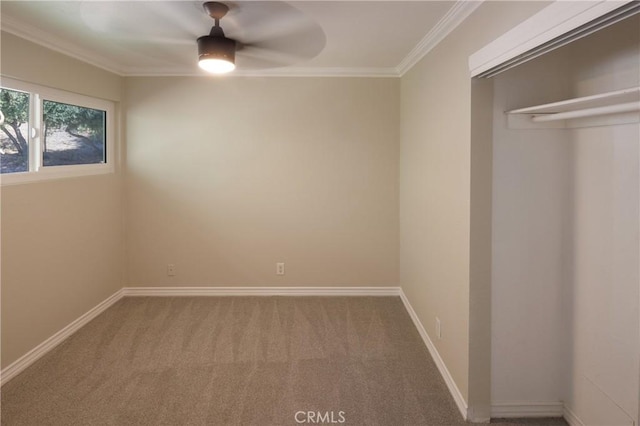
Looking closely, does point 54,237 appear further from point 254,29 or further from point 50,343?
point 254,29

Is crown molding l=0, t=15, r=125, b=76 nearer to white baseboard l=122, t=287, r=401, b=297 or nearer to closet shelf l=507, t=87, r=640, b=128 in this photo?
white baseboard l=122, t=287, r=401, b=297

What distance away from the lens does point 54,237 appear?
3.13 m

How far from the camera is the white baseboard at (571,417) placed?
2.13 metres

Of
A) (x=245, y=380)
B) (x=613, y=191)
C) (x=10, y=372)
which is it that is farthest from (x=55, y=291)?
(x=613, y=191)

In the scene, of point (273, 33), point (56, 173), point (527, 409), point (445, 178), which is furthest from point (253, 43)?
point (527, 409)

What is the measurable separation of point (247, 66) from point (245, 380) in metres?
2.79

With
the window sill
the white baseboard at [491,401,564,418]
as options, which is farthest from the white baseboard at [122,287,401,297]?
the white baseboard at [491,401,564,418]

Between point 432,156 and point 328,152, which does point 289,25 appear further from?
point 328,152

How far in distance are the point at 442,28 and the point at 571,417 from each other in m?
2.44

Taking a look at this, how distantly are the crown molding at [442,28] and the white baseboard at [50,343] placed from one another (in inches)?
143

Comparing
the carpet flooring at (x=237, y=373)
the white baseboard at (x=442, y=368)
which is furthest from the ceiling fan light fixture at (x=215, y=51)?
the white baseboard at (x=442, y=368)

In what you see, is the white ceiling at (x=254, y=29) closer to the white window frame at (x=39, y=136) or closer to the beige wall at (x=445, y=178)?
the beige wall at (x=445, y=178)

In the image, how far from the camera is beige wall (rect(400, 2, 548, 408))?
86.7 inches

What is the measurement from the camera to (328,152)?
416 cm
